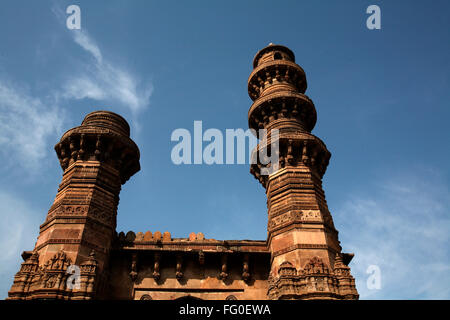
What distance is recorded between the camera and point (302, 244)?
11.6 m

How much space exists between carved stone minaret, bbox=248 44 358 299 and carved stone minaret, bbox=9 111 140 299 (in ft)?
17.0

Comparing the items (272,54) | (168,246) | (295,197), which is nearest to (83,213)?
(168,246)

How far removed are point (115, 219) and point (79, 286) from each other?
129 inches

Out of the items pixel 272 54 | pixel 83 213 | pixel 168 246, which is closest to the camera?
pixel 83 213

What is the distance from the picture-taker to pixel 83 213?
12.2 metres

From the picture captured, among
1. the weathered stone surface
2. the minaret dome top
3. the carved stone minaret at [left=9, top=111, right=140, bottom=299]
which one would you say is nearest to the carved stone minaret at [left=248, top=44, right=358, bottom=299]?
the weathered stone surface

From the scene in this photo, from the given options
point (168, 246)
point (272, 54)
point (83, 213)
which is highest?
point (272, 54)

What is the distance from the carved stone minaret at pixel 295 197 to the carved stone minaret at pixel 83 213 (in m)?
5.17

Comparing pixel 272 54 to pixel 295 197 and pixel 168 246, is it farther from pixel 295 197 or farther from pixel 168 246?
pixel 168 246

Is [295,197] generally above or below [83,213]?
above

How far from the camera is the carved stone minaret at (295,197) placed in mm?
10727

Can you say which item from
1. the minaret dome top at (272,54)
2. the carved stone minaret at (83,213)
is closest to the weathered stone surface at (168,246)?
the carved stone minaret at (83,213)

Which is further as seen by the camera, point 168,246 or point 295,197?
point 295,197

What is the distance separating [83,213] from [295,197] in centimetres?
691
